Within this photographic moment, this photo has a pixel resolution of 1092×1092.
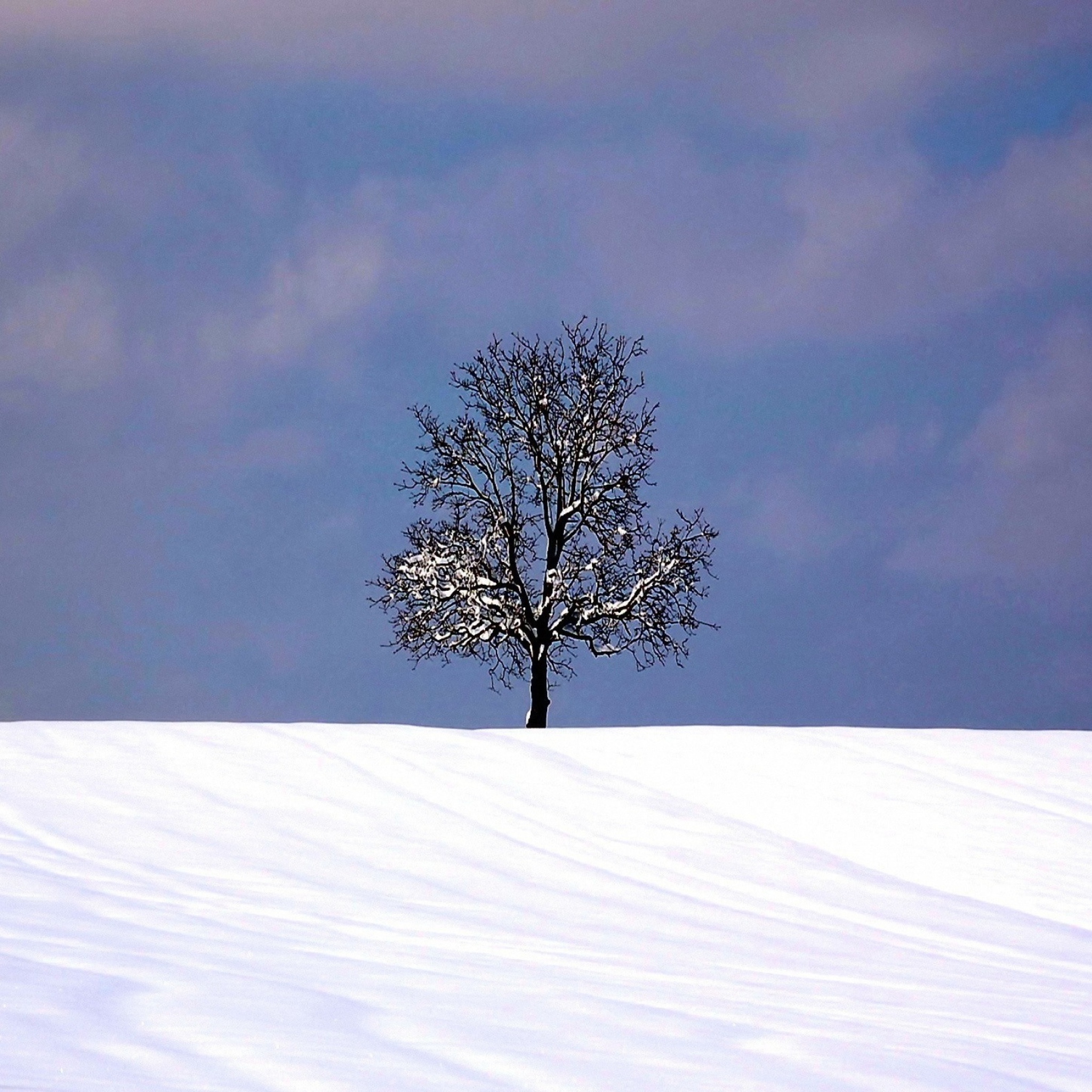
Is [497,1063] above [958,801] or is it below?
below

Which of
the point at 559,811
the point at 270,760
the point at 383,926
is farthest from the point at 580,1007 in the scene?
the point at 270,760

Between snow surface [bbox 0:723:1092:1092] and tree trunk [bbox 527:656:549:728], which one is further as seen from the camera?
tree trunk [bbox 527:656:549:728]

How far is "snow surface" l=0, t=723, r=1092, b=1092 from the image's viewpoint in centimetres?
285

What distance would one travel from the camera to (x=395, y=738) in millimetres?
7637

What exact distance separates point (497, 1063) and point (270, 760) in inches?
169

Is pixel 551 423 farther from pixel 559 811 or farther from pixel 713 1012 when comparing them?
pixel 713 1012

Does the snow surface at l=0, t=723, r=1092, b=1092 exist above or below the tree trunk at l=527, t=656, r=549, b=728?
below

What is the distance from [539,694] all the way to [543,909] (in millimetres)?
11883

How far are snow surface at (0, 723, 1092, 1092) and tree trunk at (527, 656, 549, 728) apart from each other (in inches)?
327

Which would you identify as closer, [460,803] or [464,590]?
[460,803]

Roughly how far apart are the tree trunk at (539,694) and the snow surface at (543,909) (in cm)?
831

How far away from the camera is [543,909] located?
15.5ft

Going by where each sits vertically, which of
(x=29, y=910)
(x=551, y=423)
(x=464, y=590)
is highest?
(x=551, y=423)

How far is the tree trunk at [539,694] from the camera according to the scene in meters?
16.6
